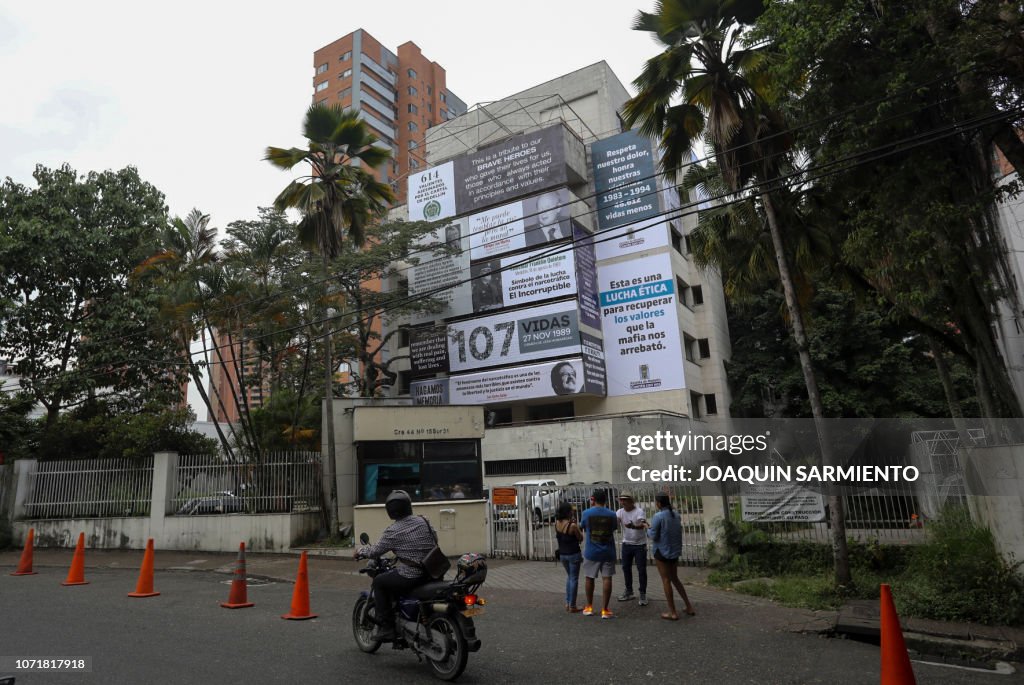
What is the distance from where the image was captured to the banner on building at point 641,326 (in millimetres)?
35625

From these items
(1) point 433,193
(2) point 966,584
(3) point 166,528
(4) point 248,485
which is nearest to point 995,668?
(2) point 966,584

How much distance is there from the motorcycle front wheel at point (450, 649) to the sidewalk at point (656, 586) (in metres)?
4.30

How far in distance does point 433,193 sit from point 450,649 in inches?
1554

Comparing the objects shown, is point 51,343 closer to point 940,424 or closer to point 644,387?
point 644,387

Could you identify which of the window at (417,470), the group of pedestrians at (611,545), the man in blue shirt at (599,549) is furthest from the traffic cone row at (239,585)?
the window at (417,470)

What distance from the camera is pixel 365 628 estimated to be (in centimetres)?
665

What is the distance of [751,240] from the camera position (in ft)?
45.9

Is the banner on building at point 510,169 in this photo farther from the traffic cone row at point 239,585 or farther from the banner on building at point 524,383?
the traffic cone row at point 239,585

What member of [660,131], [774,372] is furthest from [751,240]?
[774,372]

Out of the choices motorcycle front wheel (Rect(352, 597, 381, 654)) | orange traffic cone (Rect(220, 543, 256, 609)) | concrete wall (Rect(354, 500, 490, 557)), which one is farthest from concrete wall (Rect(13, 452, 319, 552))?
motorcycle front wheel (Rect(352, 597, 381, 654))

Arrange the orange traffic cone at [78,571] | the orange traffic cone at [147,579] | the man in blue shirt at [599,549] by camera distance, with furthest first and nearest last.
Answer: the orange traffic cone at [78,571] < the orange traffic cone at [147,579] < the man in blue shirt at [599,549]

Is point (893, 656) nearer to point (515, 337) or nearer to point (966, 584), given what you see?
point (966, 584)

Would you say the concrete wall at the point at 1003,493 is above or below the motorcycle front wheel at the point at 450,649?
above

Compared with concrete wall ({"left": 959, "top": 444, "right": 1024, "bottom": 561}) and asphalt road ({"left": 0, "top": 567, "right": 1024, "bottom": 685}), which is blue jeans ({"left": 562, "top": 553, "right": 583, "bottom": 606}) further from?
concrete wall ({"left": 959, "top": 444, "right": 1024, "bottom": 561})
